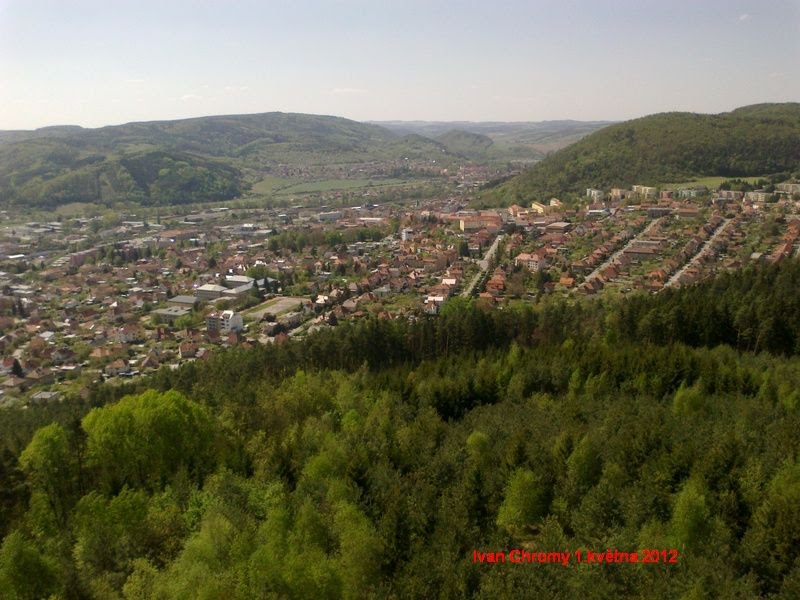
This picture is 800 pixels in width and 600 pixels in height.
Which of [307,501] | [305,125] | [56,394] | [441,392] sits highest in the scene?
[305,125]

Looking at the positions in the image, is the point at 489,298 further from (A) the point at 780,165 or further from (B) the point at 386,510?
(A) the point at 780,165

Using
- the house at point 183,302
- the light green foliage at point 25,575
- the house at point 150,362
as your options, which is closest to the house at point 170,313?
the house at point 183,302

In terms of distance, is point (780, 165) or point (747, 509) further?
point (780, 165)

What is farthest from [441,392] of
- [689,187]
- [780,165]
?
[780,165]

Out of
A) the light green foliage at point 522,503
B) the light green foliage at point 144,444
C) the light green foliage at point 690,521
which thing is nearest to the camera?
the light green foliage at point 690,521

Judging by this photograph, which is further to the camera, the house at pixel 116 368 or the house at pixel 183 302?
the house at pixel 183 302

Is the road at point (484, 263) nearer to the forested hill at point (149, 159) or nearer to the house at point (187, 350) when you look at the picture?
the house at point (187, 350)

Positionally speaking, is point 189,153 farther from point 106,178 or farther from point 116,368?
point 116,368
